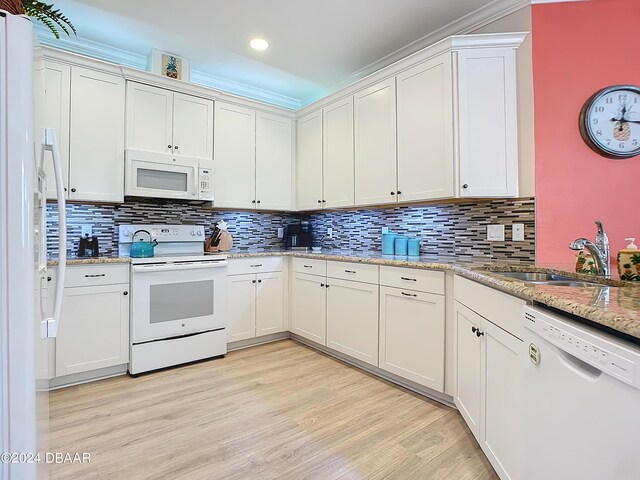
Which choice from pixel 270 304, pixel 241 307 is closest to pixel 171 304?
pixel 241 307

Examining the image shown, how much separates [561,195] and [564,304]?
1.58m

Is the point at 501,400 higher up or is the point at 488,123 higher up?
the point at 488,123

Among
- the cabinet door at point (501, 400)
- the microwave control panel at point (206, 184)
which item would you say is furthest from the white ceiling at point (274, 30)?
the cabinet door at point (501, 400)

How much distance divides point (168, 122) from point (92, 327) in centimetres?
179

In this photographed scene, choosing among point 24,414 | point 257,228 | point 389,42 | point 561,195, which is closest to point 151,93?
point 257,228

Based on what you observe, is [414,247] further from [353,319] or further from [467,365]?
[467,365]

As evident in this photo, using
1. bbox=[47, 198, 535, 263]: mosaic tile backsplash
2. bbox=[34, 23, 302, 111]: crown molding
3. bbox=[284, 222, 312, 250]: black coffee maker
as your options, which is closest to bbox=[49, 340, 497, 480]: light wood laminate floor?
bbox=[47, 198, 535, 263]: mosaic tile backsplash

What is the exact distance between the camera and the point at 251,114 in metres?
3.54

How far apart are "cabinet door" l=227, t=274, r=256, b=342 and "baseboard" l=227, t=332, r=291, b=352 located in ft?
0.28

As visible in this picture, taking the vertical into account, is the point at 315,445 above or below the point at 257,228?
below

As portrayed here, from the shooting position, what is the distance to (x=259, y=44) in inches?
115

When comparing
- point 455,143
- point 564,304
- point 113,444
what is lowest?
point 113,444

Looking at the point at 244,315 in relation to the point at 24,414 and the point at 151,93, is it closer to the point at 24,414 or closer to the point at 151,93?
the point at 151,93

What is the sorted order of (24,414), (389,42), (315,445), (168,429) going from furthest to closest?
→ (389,42), (168,429), (315,445), (24,414)
